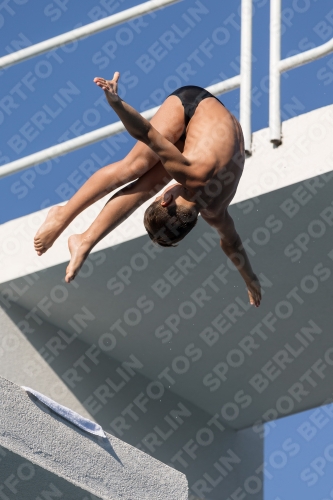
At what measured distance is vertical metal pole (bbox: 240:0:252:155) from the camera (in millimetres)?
4387

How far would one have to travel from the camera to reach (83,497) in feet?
11.4

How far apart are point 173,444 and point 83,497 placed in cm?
259

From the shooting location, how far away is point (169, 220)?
3.23 metres

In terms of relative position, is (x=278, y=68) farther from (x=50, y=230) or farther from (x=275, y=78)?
(x=50, y=230)

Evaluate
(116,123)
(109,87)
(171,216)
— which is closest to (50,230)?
(171,216)

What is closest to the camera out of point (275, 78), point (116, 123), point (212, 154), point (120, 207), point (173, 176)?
point (173, 176)

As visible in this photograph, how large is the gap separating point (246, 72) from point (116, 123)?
70cm

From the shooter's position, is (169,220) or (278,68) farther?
(278,68)

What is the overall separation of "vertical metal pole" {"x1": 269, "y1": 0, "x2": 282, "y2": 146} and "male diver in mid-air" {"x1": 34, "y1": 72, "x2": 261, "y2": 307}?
765mm

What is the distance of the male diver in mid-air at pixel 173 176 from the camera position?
3.23 m

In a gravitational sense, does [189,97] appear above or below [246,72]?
above

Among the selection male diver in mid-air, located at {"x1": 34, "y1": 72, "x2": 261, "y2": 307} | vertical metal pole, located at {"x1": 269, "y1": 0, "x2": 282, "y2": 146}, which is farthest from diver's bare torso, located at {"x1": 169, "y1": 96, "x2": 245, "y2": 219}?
vertical metal pole, located at {"x1": 269, "y1": 0, "x2": 282, "y2": 146}

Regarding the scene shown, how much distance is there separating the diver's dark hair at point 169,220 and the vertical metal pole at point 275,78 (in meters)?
1.21

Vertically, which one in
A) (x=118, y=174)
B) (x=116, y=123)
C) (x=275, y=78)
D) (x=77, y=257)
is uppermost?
(x=118, y=174)
